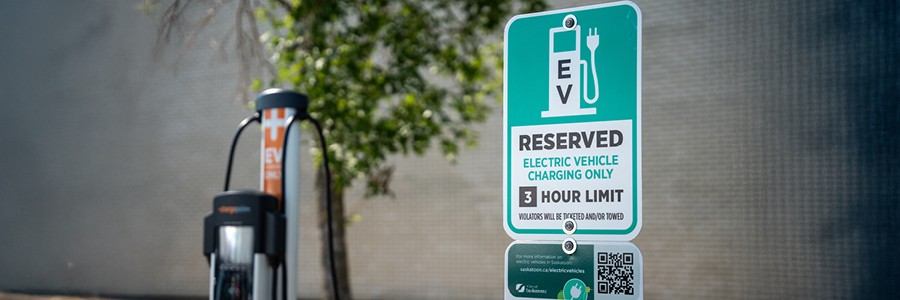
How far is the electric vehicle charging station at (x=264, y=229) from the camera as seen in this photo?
9.61ft

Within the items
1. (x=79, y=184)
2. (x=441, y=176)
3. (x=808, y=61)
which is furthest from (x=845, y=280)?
(x=79, y=184)

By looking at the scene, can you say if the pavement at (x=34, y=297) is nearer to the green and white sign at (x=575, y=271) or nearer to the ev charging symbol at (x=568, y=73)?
the green and white sign at (x=575, y=271)

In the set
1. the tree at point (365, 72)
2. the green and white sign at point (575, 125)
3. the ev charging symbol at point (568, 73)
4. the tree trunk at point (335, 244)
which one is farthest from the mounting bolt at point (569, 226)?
the tree trunk at point (335, 244)

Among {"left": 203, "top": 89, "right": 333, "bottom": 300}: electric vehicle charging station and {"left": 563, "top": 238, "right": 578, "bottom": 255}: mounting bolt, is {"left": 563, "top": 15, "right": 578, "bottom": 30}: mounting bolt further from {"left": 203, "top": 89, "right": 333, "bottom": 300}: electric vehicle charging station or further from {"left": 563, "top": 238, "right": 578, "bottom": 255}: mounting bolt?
{"left": 203, "top": 89, "right": 333, "bottom": 300}: electric vehicle charging station

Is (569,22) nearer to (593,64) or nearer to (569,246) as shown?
(593,64)

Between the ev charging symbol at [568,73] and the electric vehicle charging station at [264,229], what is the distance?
1324mm

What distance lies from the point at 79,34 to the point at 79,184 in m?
1.97

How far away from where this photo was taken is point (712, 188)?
22.9 ft

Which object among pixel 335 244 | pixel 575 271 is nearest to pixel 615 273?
pixel 575 271

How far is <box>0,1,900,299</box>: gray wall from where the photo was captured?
20.7ft

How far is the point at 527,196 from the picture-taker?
2.13 m

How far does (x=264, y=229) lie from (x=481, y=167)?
5.08 meters

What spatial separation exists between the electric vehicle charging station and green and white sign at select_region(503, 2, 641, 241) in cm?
118

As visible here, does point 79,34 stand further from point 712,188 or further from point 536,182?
point 536,182
